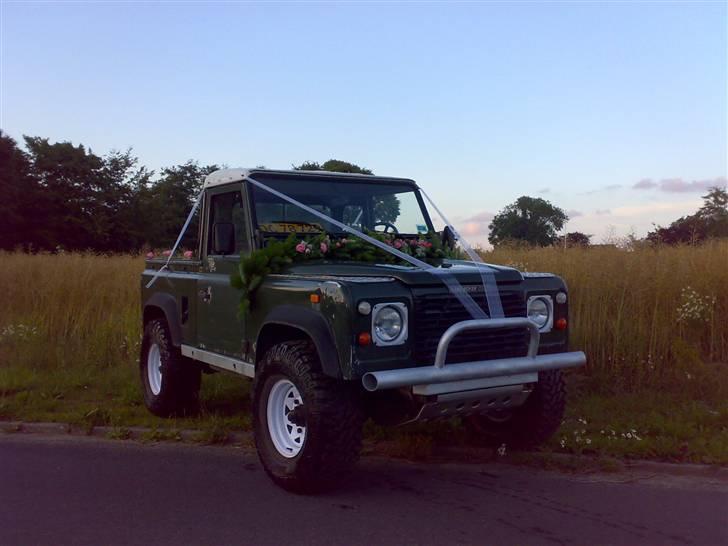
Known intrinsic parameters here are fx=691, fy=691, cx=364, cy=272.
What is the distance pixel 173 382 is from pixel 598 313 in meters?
4.98

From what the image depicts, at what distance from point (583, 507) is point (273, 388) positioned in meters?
2.25

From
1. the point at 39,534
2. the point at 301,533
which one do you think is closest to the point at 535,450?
the point at 301,533

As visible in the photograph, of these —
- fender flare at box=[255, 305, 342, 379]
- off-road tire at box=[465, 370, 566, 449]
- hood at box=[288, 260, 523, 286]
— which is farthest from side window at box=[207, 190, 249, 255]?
off-road tire at box=[465, 370, 566, 449]

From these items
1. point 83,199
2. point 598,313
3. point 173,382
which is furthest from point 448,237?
point 83,199

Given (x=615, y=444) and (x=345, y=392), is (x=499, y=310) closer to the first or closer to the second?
(x=345, y=392)

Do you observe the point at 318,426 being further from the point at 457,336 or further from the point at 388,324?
the point at 457,336

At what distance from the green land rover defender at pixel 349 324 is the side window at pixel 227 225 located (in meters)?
0.02

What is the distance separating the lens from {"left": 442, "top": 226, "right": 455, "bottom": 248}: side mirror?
6477mm

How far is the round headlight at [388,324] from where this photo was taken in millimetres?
4312

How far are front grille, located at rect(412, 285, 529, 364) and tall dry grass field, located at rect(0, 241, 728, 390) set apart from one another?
329cm

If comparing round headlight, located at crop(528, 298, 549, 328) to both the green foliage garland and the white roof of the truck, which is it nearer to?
the green foliage garland

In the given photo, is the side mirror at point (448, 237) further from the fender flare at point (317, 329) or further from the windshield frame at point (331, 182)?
the fender flare at point (317, 329)

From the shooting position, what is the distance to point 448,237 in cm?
652

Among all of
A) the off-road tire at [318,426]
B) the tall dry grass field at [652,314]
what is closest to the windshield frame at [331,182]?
the off-road tire at [318,426]
